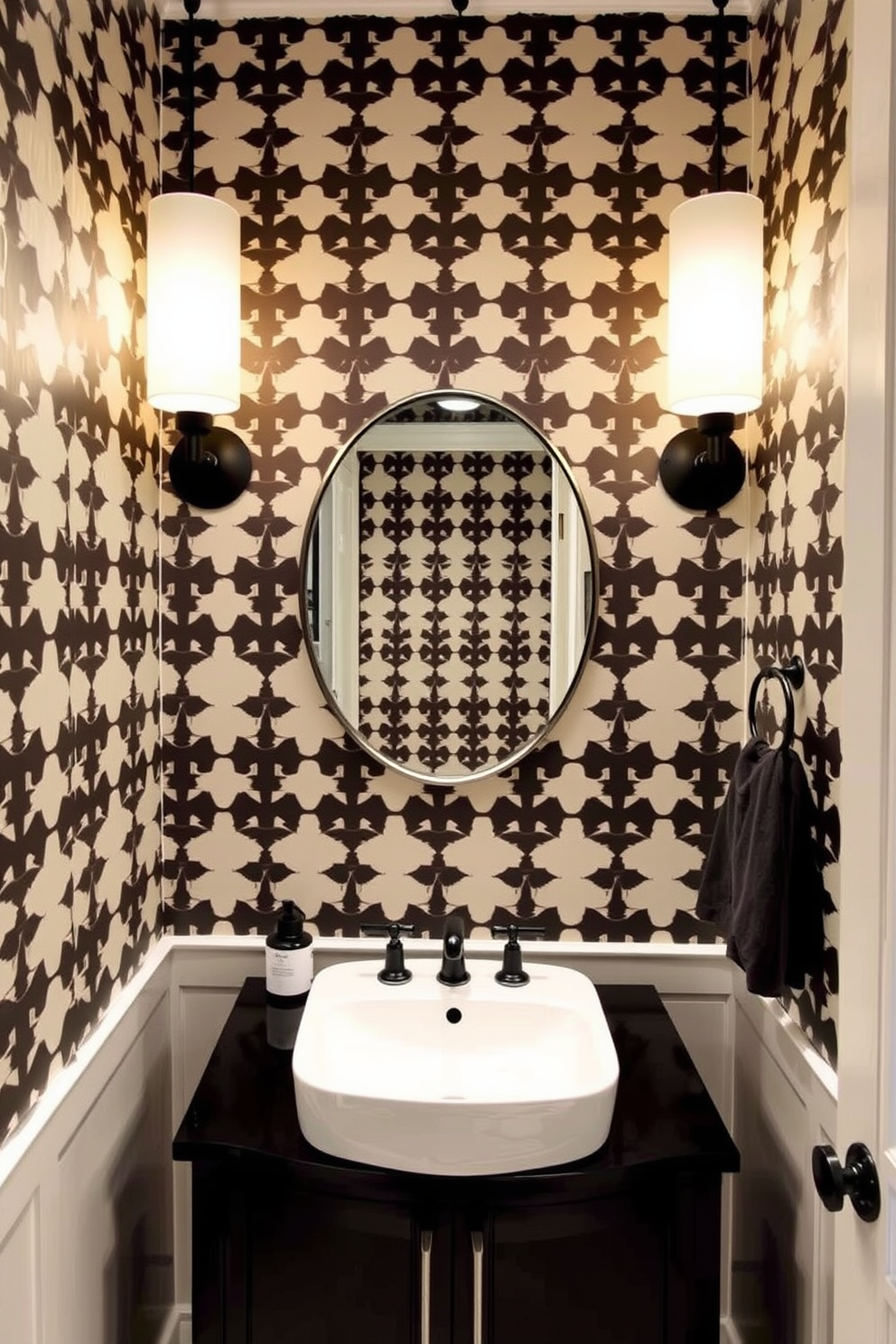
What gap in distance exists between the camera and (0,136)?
3.58 feet

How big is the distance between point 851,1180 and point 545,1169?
0.46 meters

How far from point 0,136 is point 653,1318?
5.63 feet

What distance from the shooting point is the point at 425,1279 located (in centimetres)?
128

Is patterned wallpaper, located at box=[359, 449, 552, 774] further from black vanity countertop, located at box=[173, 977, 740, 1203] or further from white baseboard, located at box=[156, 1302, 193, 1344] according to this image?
white baseboard, located at box=[156, 1302, 193, 1344]

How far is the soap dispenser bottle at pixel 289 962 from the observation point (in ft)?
5.31

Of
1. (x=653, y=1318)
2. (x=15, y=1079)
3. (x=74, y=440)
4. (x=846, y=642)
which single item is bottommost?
(x=653, y=1318)

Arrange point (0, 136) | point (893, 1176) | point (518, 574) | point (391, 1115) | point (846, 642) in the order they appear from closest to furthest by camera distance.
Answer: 1. point (893, 1176)
2. point (846, 642)
3. point (0, 136)
4. point (391, 1115)
5. point (518, 574)

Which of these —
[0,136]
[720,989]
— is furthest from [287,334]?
[720,989]

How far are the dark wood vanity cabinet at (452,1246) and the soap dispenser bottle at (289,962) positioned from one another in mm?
305

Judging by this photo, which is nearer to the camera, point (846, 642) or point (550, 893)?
point (846, 642)

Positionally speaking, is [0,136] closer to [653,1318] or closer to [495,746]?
[495,746]

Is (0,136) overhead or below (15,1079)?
overhead

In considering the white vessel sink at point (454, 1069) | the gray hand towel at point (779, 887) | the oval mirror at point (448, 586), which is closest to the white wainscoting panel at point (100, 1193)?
the white vessel sink at point (454, 1069)

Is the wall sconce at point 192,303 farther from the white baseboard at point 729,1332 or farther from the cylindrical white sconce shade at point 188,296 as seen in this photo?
the white baseboard at point 729,1332
